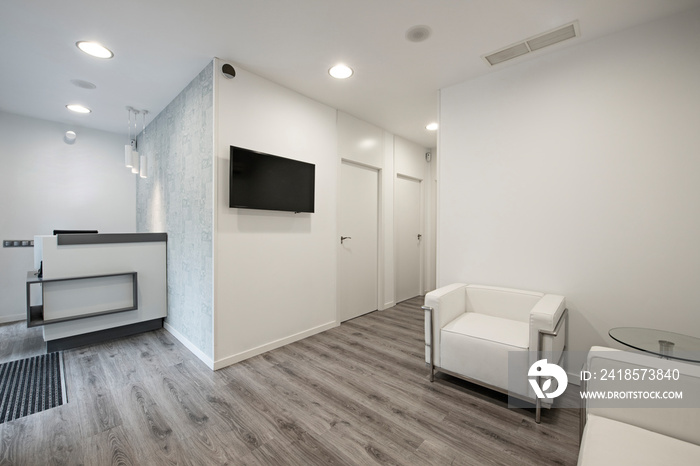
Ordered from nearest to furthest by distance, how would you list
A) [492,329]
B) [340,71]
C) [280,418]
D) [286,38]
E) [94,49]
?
[280,418]
[492,329]
[286,38]
[94,49]
[340,71]

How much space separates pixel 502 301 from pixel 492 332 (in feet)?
1.62

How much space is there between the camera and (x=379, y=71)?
281 centimetres

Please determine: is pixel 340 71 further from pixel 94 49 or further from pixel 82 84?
pixel 82 84

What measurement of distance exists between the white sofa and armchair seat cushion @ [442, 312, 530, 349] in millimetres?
636

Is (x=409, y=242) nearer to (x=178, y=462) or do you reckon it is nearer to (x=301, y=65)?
(x=301, y=65)

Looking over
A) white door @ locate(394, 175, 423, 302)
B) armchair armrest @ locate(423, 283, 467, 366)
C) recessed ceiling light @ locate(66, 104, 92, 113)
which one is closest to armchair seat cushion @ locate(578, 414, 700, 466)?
armchair armrest @ locate(423, 283, 467, 366)

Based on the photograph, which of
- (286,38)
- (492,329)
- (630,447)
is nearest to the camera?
(630,447)

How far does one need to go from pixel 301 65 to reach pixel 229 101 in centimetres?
76

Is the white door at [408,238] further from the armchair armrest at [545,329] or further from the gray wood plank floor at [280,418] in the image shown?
the armchair armrest at [545,329]

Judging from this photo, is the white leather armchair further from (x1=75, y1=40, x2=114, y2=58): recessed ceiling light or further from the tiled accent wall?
(x1=75, y1=40, x2=114, y2=58): recessed ceiling light

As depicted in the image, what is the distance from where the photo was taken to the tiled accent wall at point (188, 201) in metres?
2.71

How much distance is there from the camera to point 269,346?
119 inches

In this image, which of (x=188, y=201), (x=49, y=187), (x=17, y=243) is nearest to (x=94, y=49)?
(x=188, y=201)

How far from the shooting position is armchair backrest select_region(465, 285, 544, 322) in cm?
244
